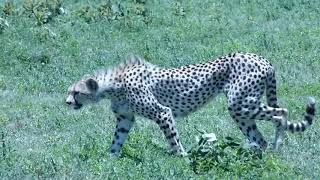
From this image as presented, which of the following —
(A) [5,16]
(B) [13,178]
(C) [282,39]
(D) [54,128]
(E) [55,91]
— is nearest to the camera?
(B) [13,178]

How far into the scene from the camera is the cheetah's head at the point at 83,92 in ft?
32.1

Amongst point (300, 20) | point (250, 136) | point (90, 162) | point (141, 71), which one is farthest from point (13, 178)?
point (300, 20)

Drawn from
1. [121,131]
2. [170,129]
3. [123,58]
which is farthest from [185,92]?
[123,58]

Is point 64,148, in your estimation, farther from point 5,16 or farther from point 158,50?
point 5,16

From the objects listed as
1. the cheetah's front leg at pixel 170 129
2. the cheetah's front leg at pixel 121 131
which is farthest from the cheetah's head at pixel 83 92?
the cheetah's front leg at pixel 170 129

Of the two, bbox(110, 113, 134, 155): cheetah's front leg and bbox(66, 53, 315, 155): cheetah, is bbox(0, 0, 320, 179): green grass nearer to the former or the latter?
bbox(110, 113, 134, 155): cheetah's front leg

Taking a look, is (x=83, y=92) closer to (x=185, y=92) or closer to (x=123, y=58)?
(x=185, y=92)

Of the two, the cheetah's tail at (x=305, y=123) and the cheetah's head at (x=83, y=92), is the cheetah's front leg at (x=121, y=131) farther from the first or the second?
the cheetah's tail at (x=305, y=123)

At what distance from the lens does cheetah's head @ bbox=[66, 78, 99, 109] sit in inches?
385

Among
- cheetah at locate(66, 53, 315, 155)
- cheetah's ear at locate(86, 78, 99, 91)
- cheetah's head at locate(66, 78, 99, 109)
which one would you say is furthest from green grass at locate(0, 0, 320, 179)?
cheetah's ear at locate(86, 78, 99, 91)

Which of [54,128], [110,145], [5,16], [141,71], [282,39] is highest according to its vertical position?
[141,71]

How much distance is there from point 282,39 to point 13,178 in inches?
357

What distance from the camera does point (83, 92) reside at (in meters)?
9.78

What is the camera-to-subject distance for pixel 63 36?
16812mm
